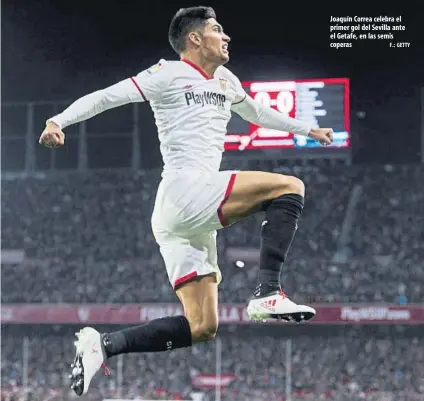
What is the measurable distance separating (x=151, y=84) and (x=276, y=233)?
71 cm

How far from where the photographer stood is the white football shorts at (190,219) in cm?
294

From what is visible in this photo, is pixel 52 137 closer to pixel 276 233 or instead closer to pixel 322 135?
pixel 276 233

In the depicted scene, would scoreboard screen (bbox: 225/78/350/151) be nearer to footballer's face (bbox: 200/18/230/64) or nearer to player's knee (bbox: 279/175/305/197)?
footballer's face (bbox: 200/18/230/64)

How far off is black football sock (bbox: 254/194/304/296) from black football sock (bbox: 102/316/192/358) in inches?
13.2

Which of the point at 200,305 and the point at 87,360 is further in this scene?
the point at 200,305

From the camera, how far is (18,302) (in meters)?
9.69

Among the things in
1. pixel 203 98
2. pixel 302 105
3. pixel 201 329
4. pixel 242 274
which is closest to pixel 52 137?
pixel 203 98

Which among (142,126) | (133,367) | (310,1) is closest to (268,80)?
Result: (310,1)

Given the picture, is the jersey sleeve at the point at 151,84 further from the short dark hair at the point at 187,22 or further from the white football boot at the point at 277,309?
the white football boot at the point at 277,309

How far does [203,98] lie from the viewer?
10.2 feet

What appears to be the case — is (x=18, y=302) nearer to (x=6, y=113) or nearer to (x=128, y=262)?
(x=128, y=262)

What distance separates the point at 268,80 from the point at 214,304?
5322 millimetres

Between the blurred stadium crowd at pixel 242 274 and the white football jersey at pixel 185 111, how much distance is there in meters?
5.99

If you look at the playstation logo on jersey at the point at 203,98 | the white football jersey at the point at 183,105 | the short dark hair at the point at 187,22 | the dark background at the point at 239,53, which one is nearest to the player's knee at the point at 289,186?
the white football jersey at the point at 183,105
